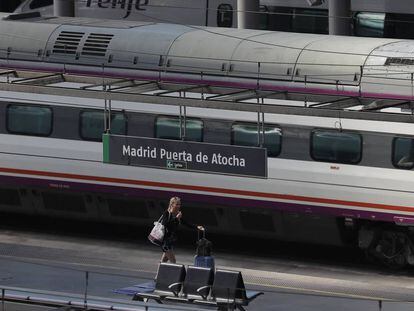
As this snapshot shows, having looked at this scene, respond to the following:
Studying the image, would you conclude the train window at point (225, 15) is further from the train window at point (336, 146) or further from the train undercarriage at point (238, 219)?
the train window at point (336, 146)

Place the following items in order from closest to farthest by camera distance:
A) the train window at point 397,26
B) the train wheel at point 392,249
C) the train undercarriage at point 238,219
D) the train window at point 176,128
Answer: the train wheel at point 392,249, the train undercarriage at point 238,219, the train window at point 176,128, the train window at point 397,26

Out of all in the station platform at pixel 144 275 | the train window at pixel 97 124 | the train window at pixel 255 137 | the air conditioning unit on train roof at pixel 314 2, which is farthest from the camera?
the air conditioning unit on train roof at pixel 314 2

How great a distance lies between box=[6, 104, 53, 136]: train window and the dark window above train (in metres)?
6.82

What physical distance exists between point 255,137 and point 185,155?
145 centimetres

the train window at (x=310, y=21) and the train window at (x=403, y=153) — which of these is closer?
the train window at (x=403, y=153)

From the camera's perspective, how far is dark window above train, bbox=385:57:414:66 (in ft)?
96.0

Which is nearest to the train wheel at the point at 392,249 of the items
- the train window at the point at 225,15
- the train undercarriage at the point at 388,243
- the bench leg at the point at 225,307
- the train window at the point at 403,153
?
the train undercarriage at the point at 388,243

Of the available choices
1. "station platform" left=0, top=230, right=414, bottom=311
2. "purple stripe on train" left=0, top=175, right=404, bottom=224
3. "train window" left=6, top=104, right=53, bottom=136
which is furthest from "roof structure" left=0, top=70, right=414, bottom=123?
"station platform" left=0, top=230, right=414, bottom=311

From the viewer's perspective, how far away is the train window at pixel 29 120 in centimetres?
3092

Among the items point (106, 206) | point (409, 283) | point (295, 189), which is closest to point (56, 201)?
point (106, 206)

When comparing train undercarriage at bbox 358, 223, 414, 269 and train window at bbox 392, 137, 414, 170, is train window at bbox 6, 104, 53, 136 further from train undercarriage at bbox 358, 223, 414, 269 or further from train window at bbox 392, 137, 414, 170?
train window at bbox 392, 137, 414, 170

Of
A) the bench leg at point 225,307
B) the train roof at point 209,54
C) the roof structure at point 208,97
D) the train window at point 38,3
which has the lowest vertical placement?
the bench leg at point 225,307

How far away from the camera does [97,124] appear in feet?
99.8

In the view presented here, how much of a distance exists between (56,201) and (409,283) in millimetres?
7921
